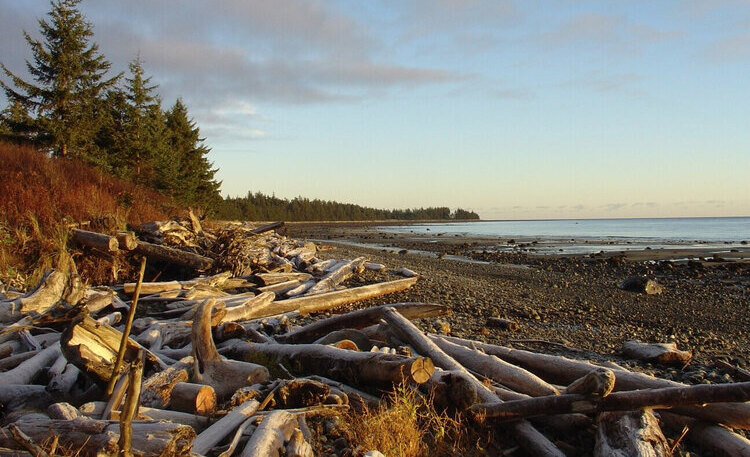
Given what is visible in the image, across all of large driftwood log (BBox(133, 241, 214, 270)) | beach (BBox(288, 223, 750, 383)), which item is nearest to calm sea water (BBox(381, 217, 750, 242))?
beach (BBox(288, 223, 750, 383))

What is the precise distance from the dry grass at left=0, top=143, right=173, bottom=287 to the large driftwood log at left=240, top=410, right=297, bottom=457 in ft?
23.2

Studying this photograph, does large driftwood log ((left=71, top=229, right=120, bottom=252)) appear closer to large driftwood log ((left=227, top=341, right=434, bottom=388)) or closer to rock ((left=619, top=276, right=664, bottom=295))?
large driftwood log ((left=227, top=341, right=434, bottom=388))

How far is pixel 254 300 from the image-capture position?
8289 mm

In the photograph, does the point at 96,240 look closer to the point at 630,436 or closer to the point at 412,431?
the point at 412,431

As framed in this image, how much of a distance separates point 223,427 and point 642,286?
14.2 metres

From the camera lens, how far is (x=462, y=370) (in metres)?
4.46

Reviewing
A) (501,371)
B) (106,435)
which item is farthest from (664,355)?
(106,435)

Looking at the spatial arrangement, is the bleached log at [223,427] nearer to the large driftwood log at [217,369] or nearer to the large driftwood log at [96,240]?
the large driftwood log at [217,369]

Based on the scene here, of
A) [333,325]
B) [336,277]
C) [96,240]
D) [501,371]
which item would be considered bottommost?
[336,277]

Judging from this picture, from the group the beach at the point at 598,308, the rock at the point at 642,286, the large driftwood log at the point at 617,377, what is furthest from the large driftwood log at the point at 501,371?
the rock at the point at 642,286

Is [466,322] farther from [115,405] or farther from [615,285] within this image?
[615,285]

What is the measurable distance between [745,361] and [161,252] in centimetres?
1072

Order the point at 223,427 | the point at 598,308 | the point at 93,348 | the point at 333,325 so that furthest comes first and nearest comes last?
the point at 598,308
the point at 333,325
the point at 93,348
the point at 223,427

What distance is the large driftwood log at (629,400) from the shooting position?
3393 millimetres
